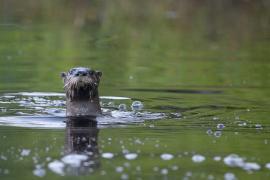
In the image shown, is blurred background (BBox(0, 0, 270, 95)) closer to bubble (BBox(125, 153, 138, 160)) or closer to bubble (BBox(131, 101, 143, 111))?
bubble (BBox(131, 101, 143, 111))

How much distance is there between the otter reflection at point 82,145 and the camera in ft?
22.2

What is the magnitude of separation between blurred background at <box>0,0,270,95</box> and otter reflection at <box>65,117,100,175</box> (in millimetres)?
2676

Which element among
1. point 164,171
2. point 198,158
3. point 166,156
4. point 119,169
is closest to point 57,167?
point 119,169

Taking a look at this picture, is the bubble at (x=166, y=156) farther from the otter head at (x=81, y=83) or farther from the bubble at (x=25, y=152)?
the otter head at (x=81, y=83)

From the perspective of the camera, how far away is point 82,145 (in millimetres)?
7793

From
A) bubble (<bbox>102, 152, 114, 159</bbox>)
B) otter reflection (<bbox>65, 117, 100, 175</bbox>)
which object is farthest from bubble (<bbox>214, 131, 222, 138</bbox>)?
bubble (<bbox>102, 152, 114, 159</bbox>)

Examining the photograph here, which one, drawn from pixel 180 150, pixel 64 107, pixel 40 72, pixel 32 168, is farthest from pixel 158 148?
pixel 40 72

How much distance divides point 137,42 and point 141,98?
8494 millimetres

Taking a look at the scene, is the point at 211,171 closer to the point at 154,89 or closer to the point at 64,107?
the point at 64,107

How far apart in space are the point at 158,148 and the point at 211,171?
3.46 ft

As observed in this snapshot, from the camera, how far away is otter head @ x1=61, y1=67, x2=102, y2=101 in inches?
369

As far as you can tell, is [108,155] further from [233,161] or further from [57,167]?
[233,161]

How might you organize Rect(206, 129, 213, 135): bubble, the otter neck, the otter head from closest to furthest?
1. Rect(206, 129, 213, 135): bubble
2. the otter head
3. the otter neck

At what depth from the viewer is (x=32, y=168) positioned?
679 cm
